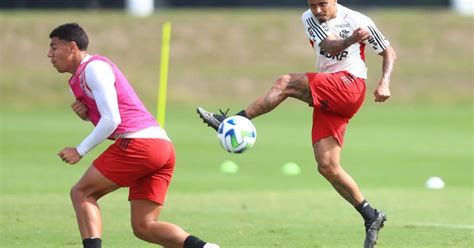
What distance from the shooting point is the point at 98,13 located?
55906 millimetres

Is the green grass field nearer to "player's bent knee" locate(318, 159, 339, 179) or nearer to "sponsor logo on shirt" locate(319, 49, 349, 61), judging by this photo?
"player's bent knee" locate(318, 159, 339, 179)

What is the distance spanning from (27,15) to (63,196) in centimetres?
3522

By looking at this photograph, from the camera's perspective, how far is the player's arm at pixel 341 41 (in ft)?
40.2

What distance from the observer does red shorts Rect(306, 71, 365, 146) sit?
41.1 ft

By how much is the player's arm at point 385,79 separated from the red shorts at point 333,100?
10.4 inches

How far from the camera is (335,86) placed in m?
12.6

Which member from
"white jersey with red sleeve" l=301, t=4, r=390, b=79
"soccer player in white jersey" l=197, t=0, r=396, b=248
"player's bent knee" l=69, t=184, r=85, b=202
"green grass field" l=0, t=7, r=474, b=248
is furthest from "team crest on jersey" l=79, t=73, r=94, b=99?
"white jersey with red sleeve" l=301, t=4, r=390, b=79

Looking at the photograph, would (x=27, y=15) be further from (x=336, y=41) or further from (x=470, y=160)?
(x=336, y=41)

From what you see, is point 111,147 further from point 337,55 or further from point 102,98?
point 337,55

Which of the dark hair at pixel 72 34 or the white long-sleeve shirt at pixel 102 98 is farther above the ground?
the dark hair at pixel 72 34

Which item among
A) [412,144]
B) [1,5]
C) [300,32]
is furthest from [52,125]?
[1,5]

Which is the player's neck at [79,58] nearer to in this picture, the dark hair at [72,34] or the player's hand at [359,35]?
the dark hair at [72,34]

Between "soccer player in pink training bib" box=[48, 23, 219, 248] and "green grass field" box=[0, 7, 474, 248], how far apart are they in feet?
8.24

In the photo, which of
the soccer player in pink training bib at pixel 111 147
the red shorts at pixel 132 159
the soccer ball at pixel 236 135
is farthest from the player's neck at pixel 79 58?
the soccer ball at pixel 236 135
